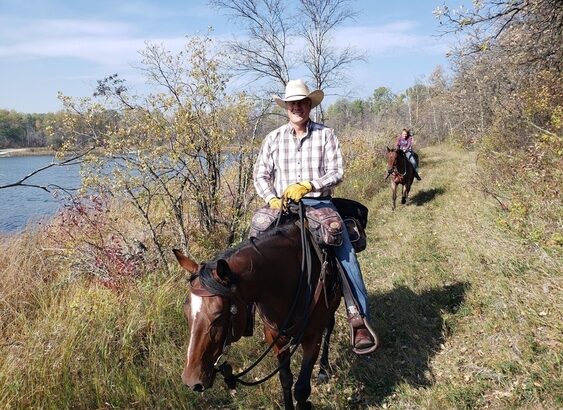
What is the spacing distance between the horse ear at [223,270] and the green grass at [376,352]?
6.47 feet

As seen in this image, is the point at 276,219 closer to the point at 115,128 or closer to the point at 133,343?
the point at 133,343

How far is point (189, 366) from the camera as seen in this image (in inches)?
93.2

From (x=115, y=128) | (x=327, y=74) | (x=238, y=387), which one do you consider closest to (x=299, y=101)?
(x=238, y=387)

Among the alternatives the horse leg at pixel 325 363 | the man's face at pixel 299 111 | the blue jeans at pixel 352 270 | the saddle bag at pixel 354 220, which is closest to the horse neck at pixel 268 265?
the blue jeans at pixel 352 270

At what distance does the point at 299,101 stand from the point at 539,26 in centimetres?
743

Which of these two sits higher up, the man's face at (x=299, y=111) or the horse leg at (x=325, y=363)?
the man's face at (x=299, y=111)

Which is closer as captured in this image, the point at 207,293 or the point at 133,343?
the point at 207,293

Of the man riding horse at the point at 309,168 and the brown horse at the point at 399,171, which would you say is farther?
the brown horse at the point at 399,171

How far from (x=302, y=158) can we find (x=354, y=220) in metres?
→ 0.93

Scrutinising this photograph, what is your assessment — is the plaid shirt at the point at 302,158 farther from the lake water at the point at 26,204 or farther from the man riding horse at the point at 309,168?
the lake water at the point at 26,204

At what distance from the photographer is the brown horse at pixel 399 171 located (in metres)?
12.3

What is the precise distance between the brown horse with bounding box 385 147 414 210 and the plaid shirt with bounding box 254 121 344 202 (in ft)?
28.3

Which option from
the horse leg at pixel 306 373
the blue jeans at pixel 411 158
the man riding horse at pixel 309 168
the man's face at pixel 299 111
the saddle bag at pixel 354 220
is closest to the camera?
the horse leg at pixel 306 373

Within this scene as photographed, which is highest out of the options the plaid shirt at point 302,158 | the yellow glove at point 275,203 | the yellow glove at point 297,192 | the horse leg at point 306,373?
the plaid shirt at point 302,158
